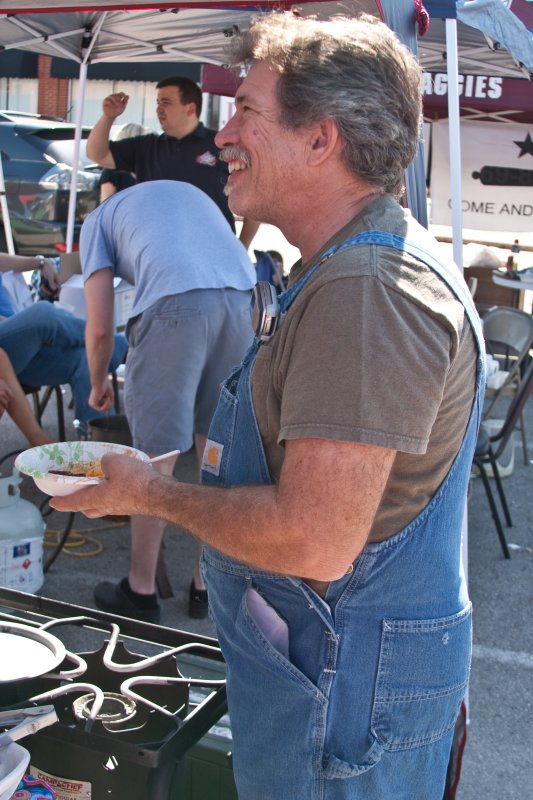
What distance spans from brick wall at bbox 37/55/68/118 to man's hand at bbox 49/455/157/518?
24.3 meters

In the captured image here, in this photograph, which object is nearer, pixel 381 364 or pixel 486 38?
pixel 381 364

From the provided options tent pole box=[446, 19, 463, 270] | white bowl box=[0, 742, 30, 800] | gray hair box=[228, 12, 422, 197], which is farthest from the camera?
tent pole box=[446, 19, 463, 270]

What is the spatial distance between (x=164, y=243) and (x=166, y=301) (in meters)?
0.21

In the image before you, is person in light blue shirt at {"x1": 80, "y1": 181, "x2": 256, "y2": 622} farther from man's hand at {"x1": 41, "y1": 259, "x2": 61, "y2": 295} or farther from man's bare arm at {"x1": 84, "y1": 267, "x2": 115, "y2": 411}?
man's hand at {"x1": 41, "y1": 259, "x2": 61, "y2": 295}

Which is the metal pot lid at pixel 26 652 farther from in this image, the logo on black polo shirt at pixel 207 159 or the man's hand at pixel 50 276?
the logo on black polo shirt at pixel 207 159

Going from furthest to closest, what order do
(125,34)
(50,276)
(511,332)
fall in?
(125,34) → (511,332) → (50,276)

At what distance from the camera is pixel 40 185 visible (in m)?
11.3

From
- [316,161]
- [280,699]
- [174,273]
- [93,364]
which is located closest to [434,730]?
[280,699]

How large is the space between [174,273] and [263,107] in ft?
6.51

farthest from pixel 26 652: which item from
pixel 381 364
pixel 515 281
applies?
pixel 515 281

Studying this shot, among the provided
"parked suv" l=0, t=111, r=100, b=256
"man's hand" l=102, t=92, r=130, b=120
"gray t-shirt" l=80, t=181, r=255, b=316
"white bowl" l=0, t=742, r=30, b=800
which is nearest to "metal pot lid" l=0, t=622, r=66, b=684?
"white bowl" l=0, t=742, r=30, b=800

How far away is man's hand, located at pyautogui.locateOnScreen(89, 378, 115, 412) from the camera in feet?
12.6

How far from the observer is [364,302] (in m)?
1.21

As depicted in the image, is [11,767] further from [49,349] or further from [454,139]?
[49,349]
